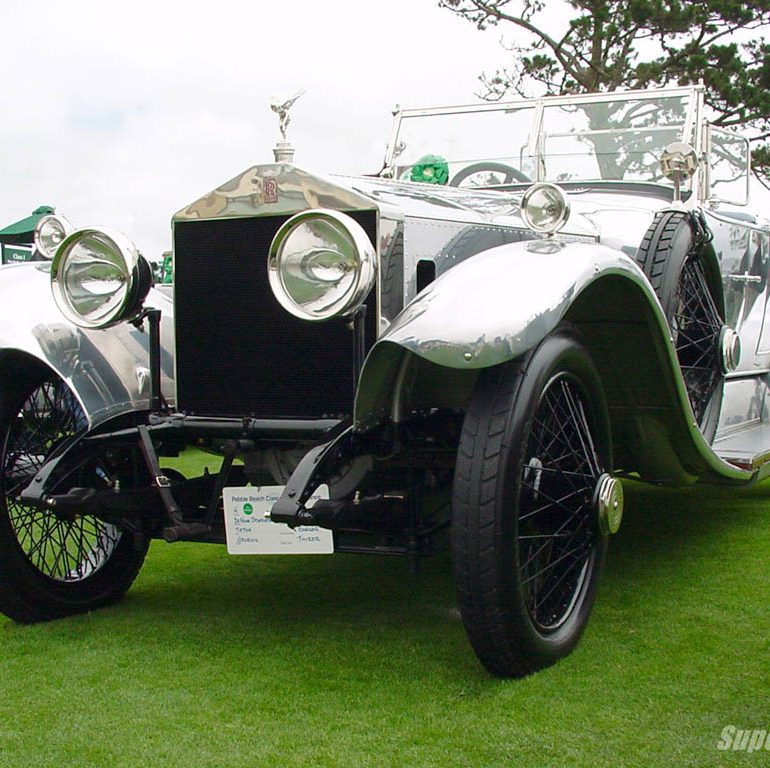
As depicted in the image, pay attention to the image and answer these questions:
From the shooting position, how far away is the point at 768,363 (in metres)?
5.25

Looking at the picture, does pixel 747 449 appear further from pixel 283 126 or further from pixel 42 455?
→ pixel 42 455

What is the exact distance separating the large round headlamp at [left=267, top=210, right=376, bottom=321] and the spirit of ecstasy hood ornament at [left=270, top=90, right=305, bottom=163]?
0.59 meters

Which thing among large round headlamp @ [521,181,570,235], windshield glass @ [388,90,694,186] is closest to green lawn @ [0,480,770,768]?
large round headlamp @ [521,181,570,235]

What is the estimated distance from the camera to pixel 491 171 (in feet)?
17.6

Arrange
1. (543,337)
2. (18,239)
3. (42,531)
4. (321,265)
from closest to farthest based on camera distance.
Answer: (543,337) → (321,265) → (42,531) → (18,239)

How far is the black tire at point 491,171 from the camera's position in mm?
5305

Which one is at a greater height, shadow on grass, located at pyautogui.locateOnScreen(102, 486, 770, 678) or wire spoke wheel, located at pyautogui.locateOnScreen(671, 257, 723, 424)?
wire spoke wheel, located at pyautogui.locateOnScreen(671, 257, 723, 424)

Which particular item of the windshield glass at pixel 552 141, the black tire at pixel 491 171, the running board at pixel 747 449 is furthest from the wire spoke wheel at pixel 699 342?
the black tire at pixel 491 171

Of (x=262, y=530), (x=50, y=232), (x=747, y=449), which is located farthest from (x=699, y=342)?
(x=50, y=232)

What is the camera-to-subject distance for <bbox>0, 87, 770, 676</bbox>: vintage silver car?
290 cm

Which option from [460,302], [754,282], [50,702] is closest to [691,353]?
[754,282]

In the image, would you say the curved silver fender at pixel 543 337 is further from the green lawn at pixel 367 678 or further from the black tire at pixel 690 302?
the green lawn at pixel 367 678

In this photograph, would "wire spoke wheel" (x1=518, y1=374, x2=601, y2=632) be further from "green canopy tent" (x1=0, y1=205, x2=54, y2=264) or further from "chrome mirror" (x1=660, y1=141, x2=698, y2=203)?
"green canopy tent" (x1=0, y1=205, x2=54, y2=264)

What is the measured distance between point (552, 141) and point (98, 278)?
2.70 meters
